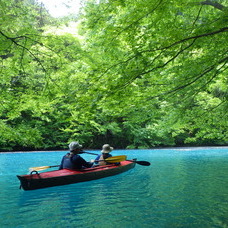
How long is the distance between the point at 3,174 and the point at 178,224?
6.97 meters

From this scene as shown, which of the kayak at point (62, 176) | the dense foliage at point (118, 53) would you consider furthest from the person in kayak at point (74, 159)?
the dense foliage at point (118, 53)

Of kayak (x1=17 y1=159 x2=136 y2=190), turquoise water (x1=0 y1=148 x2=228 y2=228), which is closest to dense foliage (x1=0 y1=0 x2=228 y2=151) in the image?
kayak (x1=17 y1=159 x2=136 y2=190)

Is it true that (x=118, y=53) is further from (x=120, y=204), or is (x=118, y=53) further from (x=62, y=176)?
(x=62, y=176)

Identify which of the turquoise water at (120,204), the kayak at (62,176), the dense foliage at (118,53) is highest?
the dense foliage at (118,53)

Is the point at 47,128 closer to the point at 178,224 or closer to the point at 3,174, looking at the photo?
the point at 3,174

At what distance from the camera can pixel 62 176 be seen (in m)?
5.93

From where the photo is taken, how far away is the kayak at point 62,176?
5.47 metres

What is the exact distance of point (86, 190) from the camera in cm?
586

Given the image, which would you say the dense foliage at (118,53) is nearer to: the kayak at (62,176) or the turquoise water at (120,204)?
the kayak at (62,176)

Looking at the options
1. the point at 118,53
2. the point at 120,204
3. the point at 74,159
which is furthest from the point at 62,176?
the point at 118,53

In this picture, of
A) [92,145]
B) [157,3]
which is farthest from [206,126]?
[92,145]

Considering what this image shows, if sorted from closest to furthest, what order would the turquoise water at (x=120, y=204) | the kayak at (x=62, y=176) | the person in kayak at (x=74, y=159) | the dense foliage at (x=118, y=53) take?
1. the dense foliage at (x=118, y=53)
2. the turquoise water at (x=120, y=204)
3. the kayak at (x=62, y=176)
4. the person in kayak at (x=74, y=159)

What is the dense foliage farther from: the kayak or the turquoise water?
the turquoise water

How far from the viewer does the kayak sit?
5.47 metres
